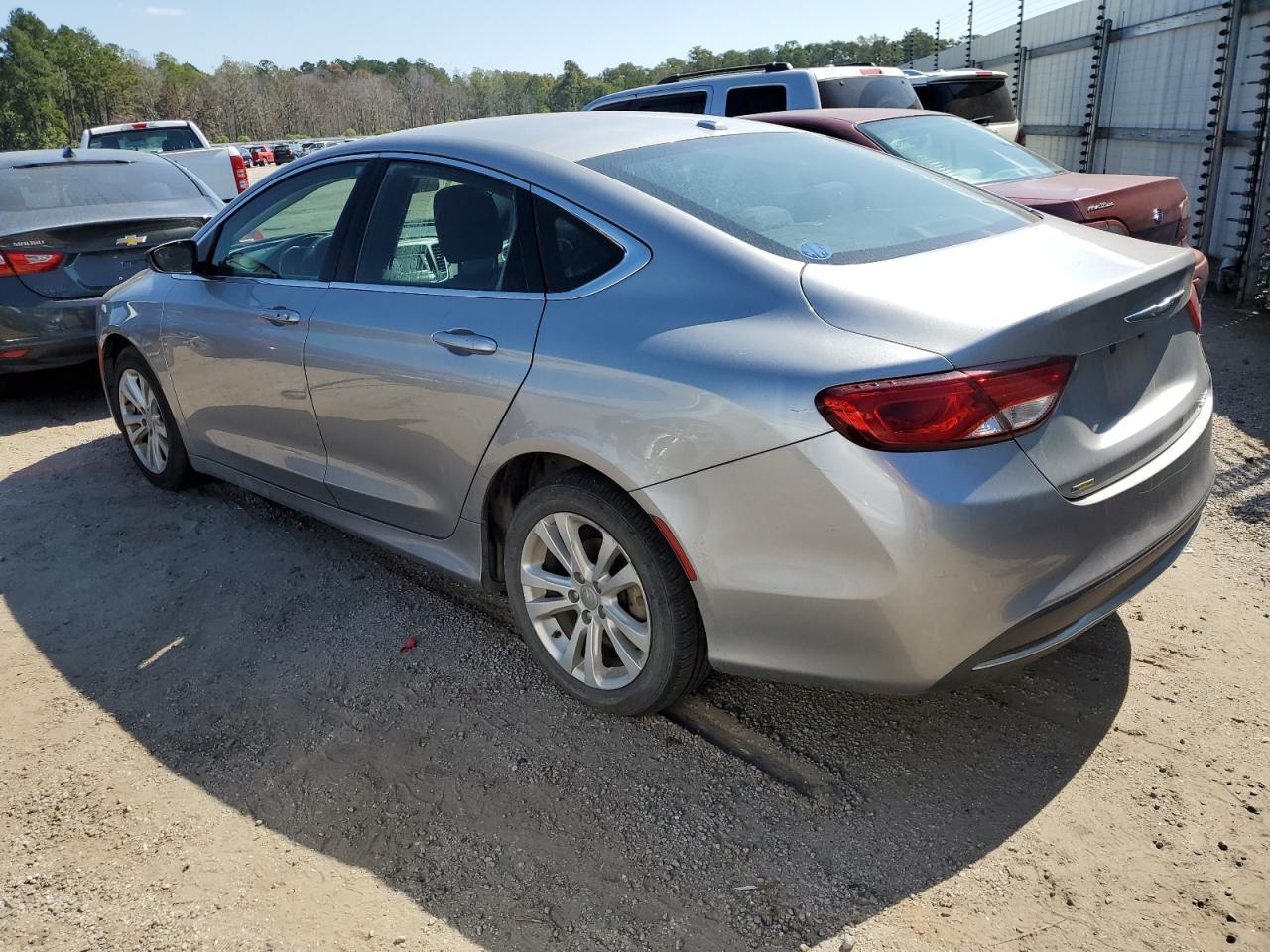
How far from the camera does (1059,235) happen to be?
Answer: 3018mm

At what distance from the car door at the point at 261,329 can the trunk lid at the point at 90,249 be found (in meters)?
2.28

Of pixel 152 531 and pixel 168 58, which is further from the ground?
pixel 168 58

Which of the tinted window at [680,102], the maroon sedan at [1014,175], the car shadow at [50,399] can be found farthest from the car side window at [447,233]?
the tinted window at [680,102]

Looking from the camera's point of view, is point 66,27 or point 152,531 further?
point 66,27

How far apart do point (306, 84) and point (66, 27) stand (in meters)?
35.0

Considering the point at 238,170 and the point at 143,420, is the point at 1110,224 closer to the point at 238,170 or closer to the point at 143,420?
the point at 143,420

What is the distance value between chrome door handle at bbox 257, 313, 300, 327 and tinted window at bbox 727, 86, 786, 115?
678 cm

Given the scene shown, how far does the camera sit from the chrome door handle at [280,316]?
3762 millimetres

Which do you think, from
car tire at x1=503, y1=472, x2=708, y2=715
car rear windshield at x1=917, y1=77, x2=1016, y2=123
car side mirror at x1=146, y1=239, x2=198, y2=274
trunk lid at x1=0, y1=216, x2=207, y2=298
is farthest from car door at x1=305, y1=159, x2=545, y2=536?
car rear windshield at x1=917, y1=77, x2=1016, y2=123

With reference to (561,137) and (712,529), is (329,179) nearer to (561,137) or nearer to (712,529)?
(561,137)

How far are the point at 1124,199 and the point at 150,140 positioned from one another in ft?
43.6

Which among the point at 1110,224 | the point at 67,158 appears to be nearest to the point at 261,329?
the point at 67,158

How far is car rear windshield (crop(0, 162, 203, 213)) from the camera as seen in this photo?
6.70 m

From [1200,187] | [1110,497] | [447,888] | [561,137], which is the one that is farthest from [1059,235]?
[1200,187]
